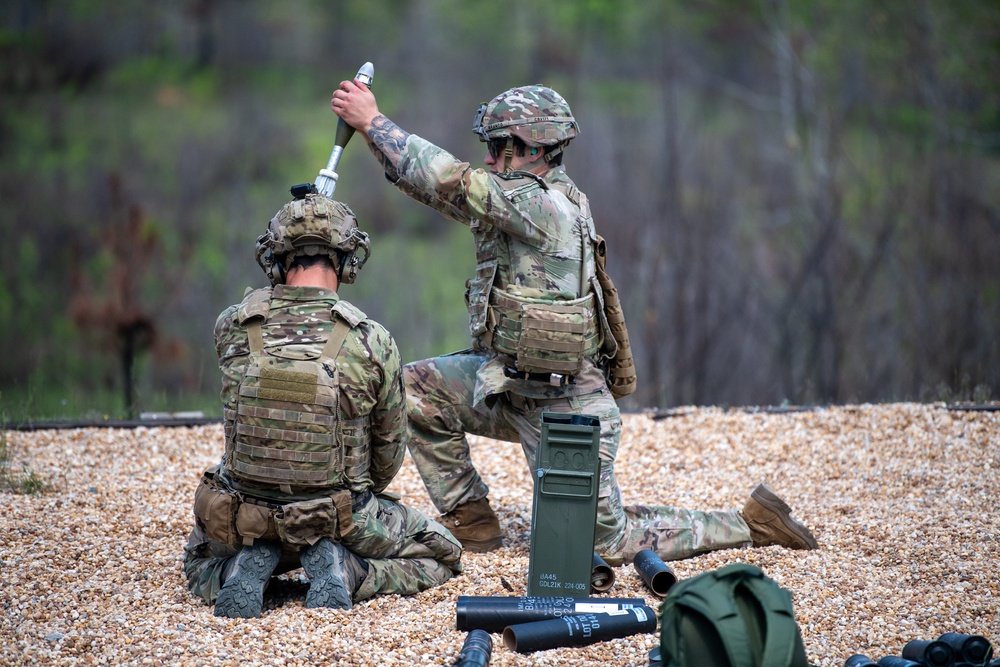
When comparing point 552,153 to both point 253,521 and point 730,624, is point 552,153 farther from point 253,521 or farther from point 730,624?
point 730,624

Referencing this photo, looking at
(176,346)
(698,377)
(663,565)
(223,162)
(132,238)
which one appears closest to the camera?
(663,565)

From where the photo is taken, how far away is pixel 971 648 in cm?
361

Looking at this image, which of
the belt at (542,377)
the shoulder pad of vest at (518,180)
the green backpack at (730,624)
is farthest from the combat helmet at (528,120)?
the green backpack at (730,624)

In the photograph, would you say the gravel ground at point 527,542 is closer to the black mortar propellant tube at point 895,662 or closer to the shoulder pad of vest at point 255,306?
the black mortar propellant tube at point 895,662

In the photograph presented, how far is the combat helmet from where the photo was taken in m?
5.04

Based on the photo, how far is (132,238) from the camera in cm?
1377

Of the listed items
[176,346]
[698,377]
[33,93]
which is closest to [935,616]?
[698,377]

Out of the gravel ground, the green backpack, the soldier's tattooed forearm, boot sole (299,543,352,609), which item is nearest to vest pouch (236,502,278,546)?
→ boot sole (299,543,352,609)

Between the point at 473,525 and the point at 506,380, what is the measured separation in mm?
802

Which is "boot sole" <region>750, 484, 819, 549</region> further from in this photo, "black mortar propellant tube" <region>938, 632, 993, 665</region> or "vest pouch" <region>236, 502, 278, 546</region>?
"vest pouch" <region>236, 502, 278, 546</region>

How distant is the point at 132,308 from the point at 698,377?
7402mm

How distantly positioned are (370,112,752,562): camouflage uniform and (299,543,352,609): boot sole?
967mm

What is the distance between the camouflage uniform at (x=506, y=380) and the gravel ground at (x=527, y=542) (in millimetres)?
193

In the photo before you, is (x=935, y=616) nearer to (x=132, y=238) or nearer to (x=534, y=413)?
(x=534, y=413)
